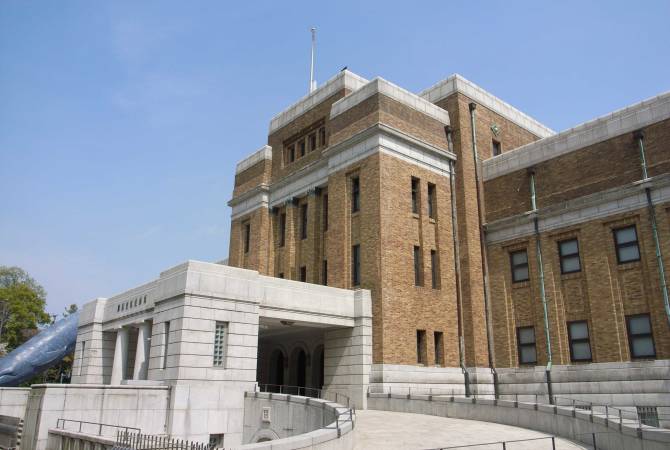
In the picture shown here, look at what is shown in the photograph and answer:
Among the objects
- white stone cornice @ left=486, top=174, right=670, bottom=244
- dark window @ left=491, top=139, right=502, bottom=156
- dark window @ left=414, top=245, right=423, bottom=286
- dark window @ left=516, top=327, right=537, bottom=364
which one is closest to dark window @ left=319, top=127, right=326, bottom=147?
dark window @ left=414, top=245, right=423, bottom=286

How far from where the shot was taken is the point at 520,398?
27.2 meters

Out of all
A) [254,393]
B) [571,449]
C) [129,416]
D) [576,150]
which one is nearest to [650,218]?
[576,150]

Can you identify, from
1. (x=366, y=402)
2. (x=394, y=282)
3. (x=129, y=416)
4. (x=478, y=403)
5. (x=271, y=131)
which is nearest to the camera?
(x=129, y=416)

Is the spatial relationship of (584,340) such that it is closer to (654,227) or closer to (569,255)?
(569,255)

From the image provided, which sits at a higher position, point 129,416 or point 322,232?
point 322,232

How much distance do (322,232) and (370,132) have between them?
676cm

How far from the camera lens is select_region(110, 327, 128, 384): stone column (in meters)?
28.2

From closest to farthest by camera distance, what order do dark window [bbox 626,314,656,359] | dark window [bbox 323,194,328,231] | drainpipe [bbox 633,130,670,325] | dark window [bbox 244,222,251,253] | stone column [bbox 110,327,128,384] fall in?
1. drainpipe [bbox 633,130,670,325]
2. dark window [bbox 626,314,656,359]
3. stone column [bbox 110,327,128,384]
4. dark window [bbox 323,194,328,231]
5. dark window [bbox 244,222,251,253]

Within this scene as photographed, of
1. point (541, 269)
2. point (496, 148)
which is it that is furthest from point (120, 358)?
point (496, 148)

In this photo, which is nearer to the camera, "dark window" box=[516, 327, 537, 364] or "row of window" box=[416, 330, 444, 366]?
"row of window" box=[416, 330, 444, 366]

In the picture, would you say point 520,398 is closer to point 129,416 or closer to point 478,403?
point 478,403

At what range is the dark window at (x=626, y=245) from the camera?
82.3 feet

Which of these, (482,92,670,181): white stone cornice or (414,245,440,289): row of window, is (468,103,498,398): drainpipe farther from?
(414,245,440,289): row of window

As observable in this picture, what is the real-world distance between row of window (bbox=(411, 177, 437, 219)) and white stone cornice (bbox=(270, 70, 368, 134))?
735 cm
